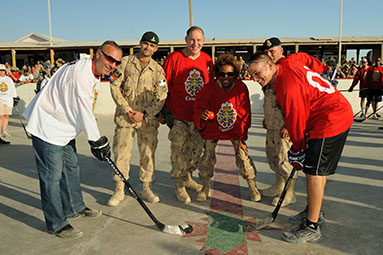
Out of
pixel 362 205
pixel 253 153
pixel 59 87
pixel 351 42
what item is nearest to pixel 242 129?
pixel 362 205

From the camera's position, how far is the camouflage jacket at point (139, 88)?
3951 mm

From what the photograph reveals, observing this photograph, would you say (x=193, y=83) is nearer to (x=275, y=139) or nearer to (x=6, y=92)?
(x=275, y=139)

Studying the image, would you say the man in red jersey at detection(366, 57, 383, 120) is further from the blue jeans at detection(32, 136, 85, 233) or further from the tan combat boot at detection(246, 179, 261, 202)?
the blue jeans at detection(32, 136, 85, 233)

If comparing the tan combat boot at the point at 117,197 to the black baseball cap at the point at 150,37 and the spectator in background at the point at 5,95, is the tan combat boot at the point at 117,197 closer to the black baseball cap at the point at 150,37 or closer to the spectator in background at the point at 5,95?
the black baseball cap at the point at 150,37

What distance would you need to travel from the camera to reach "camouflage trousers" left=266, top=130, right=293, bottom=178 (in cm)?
377

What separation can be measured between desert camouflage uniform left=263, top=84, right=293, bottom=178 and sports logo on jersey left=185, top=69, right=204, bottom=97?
0.83 m

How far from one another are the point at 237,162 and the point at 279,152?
0.52 meters

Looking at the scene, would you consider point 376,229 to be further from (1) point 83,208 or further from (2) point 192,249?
(1) point 83,208

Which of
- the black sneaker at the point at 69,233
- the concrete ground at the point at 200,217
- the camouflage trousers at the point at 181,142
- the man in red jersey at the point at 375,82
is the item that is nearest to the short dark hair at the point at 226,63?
the camouflage trousers at the point at 181,142

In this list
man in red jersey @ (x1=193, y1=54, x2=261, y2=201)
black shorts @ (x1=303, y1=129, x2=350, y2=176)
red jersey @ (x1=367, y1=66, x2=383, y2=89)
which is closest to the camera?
black shorts @ (x1=303, y1=129, x2=350, y2=176)

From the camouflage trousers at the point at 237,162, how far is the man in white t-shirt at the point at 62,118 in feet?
4.21

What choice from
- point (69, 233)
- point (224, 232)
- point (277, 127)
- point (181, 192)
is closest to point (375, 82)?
point (277, 127)

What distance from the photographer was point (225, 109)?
3.84 m

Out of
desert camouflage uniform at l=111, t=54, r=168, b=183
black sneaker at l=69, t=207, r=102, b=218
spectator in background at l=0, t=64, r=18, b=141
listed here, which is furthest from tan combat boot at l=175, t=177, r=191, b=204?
spectator in background at l=0, t=64, r=18, b=141
